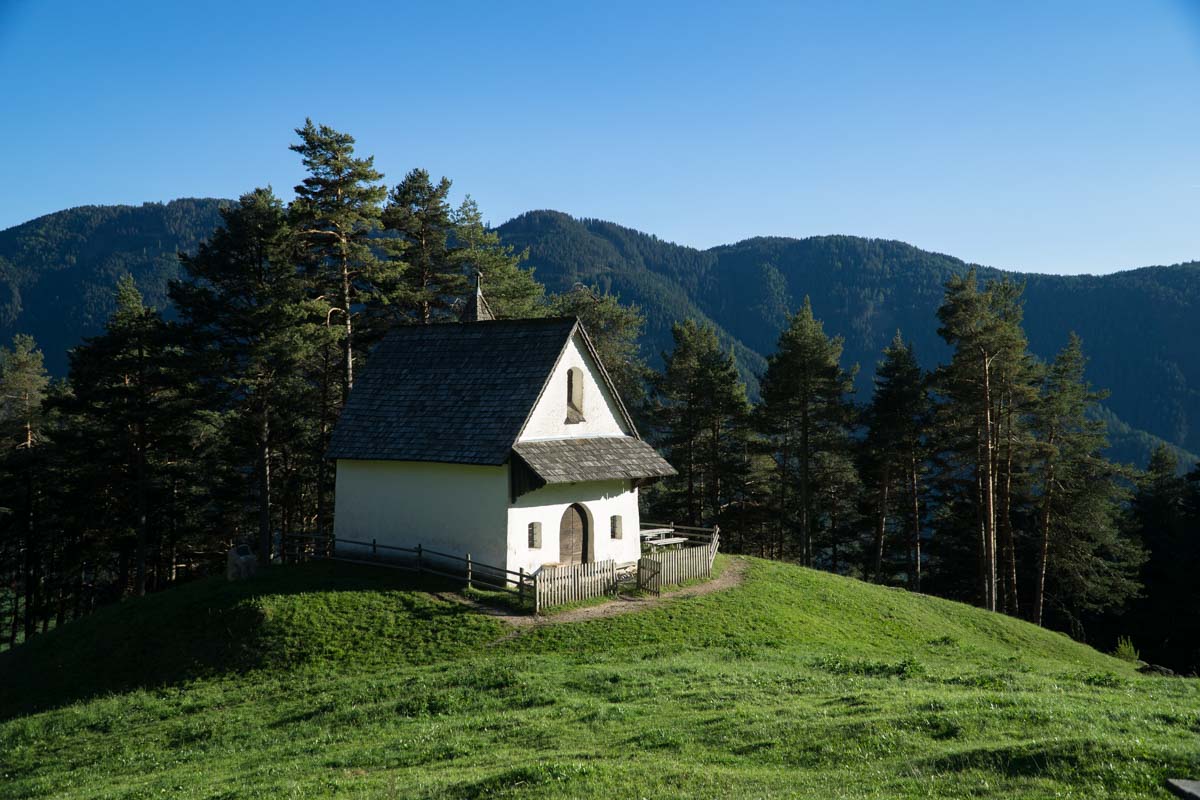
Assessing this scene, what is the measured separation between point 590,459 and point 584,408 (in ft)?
7.45

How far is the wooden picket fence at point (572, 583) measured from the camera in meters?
23.2

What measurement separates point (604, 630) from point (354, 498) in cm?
1157

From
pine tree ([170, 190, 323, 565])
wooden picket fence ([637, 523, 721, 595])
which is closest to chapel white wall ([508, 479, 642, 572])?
wooden picket fence ([637, 523, 721, 595])

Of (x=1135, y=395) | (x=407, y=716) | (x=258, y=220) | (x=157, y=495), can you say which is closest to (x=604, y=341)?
(x=258, y=220)

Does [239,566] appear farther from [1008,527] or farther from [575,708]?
[1008,527]

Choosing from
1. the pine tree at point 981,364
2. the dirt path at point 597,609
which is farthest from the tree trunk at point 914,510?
the dirt path at point 597,609

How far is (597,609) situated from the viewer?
2383 cm

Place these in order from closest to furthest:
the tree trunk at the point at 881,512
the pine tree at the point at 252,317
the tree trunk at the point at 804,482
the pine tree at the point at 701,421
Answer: the pine tree at the point at 252,317 < the tree trunk at the point at 881,512 < the tree trunk at the point at 804,482 < the pine tree at the point at 701,421

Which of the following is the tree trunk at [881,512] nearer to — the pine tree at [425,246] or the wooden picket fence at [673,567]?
the wooden picket fence at [673,567]

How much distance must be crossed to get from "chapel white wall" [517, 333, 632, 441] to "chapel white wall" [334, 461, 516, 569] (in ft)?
7.63

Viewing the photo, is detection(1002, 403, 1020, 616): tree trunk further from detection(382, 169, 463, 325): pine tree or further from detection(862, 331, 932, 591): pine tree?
detection(382, 169, 463, 325): pine tree

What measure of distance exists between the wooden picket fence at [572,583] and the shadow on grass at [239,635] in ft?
7.01

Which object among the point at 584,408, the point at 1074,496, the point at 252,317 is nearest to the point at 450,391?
the point at 584,408

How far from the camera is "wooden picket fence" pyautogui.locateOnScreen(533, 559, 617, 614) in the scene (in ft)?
76.0
